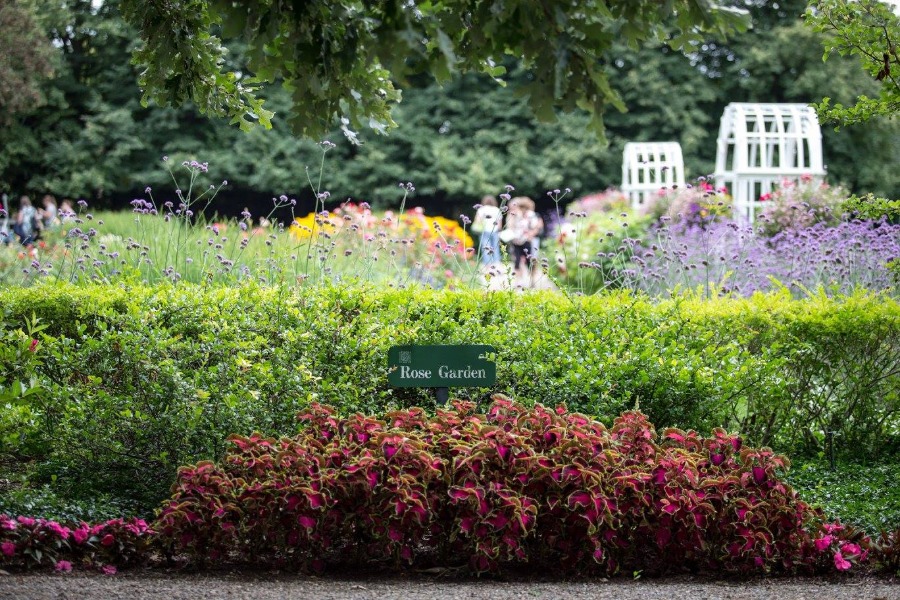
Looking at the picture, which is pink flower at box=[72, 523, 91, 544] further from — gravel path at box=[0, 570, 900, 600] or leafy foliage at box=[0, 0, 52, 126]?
leafy foliage at box=[0, 0, 52, 126]

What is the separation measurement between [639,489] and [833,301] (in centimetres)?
253

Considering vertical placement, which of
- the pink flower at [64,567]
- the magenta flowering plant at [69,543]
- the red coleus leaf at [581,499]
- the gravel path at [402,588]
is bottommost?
the gravel path at [402,588]

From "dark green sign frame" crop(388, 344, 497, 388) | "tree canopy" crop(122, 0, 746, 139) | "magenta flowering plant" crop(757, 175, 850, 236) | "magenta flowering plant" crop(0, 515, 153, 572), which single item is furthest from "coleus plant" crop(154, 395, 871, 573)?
"magenta flowering plant" crop(757, 175, 850, 236)

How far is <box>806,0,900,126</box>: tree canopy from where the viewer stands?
5012mm

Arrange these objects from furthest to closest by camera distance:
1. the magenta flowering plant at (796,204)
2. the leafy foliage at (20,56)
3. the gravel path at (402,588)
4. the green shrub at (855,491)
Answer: the leafy foliage at (20,56)
the magenta flowering plant at (796,204)
the green shrub at (855,491)
the gravel path at (402,588)

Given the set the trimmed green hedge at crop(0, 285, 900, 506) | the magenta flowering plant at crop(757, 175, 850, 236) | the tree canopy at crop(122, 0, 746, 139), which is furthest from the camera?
the magenta flowering plant at crop(757, 175, 850, 236)

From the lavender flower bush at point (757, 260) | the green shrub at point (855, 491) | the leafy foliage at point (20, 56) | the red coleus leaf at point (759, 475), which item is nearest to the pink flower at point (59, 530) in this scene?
the red coleus leaf at point (759, 475)

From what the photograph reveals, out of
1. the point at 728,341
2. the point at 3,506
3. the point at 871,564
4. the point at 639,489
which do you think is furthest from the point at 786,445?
the point at 3,506

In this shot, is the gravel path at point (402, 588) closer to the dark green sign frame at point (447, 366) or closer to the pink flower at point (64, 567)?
the pink flower at point (64, 567)

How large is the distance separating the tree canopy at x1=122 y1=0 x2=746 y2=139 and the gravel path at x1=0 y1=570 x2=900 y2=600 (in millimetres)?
1655

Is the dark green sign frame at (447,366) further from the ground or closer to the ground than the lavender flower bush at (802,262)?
closer to the ground

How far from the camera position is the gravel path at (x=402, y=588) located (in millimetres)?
3340

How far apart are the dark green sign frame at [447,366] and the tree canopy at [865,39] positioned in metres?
2.30

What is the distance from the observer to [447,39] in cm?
259
